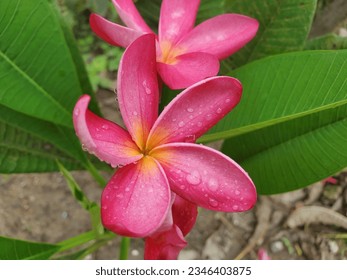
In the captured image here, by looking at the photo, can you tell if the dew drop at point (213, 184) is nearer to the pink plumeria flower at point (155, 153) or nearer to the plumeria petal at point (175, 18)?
the pink plumeria flower at point (155, 153)

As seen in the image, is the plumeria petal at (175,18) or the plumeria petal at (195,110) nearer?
the plumeria petal at (195,110)

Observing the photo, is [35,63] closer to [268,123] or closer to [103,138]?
[103,138]

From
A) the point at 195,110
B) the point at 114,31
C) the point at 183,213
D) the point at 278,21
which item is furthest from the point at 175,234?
the point at 278,21

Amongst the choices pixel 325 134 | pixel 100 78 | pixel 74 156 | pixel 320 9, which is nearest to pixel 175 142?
pixel 325 134

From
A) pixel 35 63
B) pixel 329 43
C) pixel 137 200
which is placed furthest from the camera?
pixel 329 43

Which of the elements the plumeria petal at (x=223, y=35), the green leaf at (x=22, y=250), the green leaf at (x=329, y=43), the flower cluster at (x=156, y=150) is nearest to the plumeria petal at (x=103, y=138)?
the flower cluster at (x=156, y=150)
